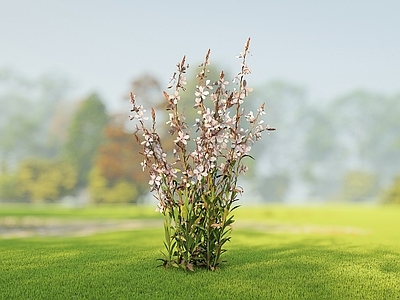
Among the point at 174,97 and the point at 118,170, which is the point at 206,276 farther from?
the point at 118,170

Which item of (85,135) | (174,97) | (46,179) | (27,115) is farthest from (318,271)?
(27,115)

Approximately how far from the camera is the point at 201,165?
5383mm

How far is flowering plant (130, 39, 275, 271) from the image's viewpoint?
17.8 feet

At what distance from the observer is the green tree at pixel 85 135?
36812mm

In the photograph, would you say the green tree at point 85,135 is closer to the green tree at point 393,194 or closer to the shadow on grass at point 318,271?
the green tree at point 393,194

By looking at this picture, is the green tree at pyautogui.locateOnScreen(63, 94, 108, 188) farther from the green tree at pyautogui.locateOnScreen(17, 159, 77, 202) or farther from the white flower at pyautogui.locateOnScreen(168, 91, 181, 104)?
the white flower at pyautogui.locateOnScreen(168, 91, 181, 104)

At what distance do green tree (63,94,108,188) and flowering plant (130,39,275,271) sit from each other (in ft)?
105

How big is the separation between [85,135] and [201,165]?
108ft

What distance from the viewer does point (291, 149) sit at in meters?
47.2

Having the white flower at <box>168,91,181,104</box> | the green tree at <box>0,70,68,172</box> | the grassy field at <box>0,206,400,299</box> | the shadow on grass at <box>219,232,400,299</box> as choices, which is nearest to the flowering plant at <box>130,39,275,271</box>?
the white flower at <box>168,91,181,104</box>

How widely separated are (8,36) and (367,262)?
43.9 m

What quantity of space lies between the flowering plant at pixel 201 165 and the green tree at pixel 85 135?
32.1 metres

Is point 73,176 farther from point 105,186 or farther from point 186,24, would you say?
point 186,24

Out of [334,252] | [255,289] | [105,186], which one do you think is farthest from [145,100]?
[255,289]
